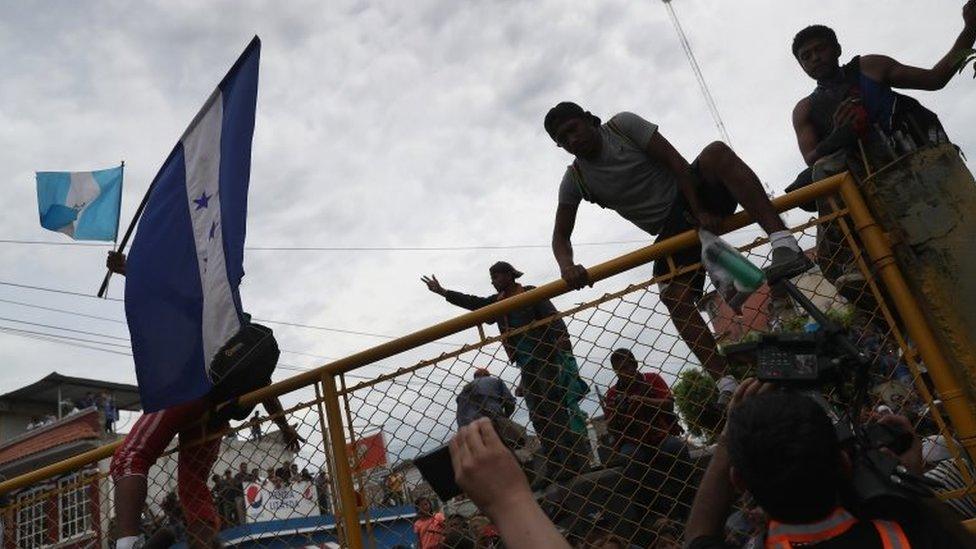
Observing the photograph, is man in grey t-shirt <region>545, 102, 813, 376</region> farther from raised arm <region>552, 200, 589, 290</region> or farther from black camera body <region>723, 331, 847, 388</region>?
black camera body <region>723, 331, 847, 388</region>

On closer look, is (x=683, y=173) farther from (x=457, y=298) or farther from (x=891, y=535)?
(x=457, y=298)

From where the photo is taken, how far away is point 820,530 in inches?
58.4

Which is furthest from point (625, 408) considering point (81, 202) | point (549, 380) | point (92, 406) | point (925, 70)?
point (92, 406)

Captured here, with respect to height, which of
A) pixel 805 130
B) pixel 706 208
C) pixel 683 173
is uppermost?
pixel 805 130

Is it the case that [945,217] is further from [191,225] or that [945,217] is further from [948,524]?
[191,225]

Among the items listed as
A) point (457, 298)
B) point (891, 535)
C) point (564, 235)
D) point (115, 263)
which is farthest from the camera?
point (457, 298)

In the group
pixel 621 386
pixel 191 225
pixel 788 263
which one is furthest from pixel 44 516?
pixel 788 263

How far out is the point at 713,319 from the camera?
10.7ft

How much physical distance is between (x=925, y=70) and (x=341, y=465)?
125 inches

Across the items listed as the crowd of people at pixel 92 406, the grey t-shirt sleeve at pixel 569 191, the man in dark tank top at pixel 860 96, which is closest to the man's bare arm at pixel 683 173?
the grey t-shirt sleeve at pixel 569 191

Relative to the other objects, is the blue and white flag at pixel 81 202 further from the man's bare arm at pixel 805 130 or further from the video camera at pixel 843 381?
the video camera at pixel 843 381

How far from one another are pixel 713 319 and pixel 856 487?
1.83m

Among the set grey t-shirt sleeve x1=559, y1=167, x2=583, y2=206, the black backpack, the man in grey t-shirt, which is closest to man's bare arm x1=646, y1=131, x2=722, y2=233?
the man in grey t-shirt

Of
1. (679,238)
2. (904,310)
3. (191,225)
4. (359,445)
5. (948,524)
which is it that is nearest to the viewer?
(948,524)
